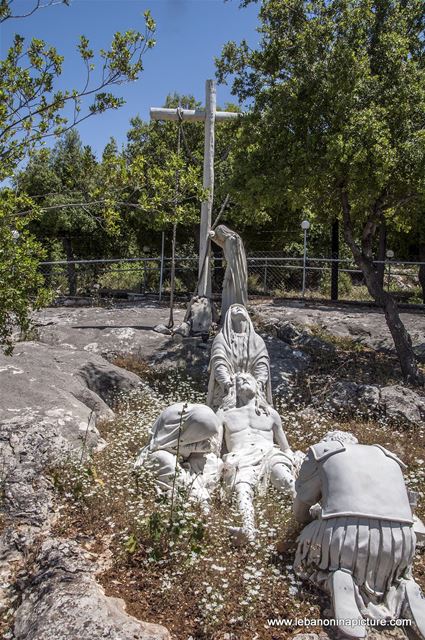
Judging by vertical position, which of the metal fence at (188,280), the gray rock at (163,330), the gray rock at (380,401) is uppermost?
the metal fence at (188,280)

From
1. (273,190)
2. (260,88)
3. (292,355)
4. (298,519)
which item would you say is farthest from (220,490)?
(260,88)

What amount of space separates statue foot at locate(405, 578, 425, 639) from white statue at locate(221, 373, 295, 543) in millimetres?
1232

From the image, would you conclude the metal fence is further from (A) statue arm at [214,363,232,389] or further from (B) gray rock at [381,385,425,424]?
(A) statue arm at [214,363,232,389]

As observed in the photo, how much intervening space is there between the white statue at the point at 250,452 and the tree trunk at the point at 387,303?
4658 mm

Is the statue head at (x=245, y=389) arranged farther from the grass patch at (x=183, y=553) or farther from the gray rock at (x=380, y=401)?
the gray rock at (x=380, y=401)

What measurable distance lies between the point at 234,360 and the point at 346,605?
134 inches

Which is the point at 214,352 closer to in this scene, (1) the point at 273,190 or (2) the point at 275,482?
(2) the point at 275,482

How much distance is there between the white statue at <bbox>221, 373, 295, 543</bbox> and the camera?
16.6ft

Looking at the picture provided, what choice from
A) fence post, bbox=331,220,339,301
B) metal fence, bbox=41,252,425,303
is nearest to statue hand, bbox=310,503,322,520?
fence post, bbox=331,220,339,301

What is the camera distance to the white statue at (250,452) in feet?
16.6

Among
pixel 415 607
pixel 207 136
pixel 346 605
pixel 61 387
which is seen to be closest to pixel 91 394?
pixel 61 387

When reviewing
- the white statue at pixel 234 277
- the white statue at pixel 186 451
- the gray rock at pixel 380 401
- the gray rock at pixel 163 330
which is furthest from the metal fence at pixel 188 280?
the white statue at pixel 186 451

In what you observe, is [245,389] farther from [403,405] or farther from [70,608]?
[70,608]

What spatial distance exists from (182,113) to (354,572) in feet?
31.7
